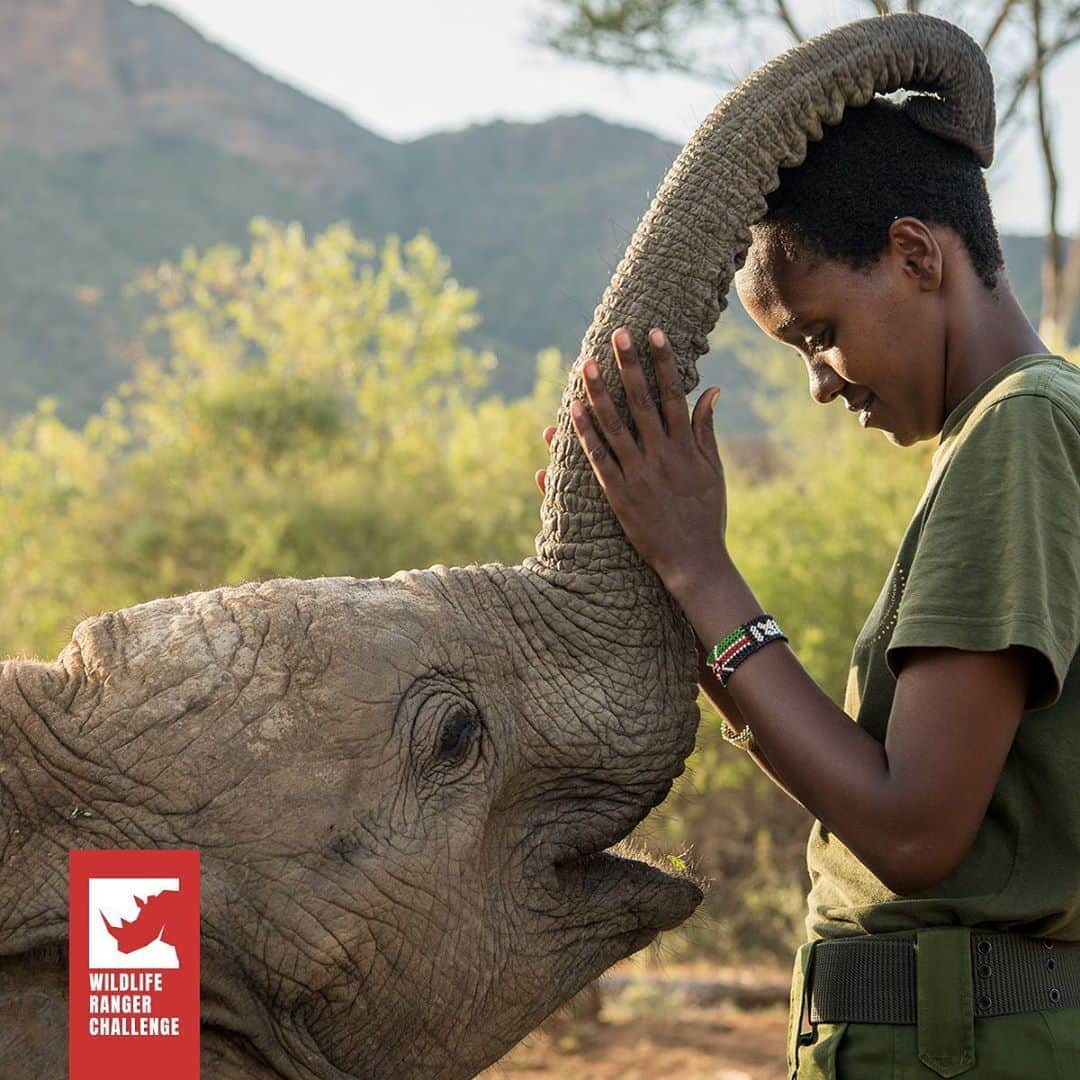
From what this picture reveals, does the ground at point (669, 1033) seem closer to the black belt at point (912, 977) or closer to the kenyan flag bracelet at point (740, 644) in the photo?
the black belt at point (912, 977)

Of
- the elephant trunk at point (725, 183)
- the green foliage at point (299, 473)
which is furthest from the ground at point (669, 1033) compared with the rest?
the elephant trunk at point (725, 183)

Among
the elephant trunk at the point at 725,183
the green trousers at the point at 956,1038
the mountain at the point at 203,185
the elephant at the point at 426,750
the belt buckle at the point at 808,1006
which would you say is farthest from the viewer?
the mountain at the point at 203,185

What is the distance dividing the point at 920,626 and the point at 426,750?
882 mm

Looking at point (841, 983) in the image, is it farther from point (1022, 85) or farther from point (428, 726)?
point (1022, 85)

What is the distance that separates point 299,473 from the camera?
1552 cm

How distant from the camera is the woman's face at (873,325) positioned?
8.88 feet

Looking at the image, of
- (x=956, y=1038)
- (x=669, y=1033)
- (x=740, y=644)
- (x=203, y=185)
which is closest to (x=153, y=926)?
(x=740, y=644)

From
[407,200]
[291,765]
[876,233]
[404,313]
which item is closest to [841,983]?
[291,765]

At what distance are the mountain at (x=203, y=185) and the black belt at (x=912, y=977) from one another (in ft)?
162

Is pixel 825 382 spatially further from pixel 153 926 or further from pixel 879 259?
pixel 153 926

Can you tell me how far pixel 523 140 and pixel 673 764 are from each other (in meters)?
92.6

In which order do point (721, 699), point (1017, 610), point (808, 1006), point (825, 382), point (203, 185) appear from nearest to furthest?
point (1017, 610)
point (808, 1006)
point (825, 382)
point (721, 699)
point (203, 185)

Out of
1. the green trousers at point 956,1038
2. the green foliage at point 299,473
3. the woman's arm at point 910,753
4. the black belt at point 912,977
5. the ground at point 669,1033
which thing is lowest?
the ground at point 669,1033

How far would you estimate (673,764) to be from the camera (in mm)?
2926
